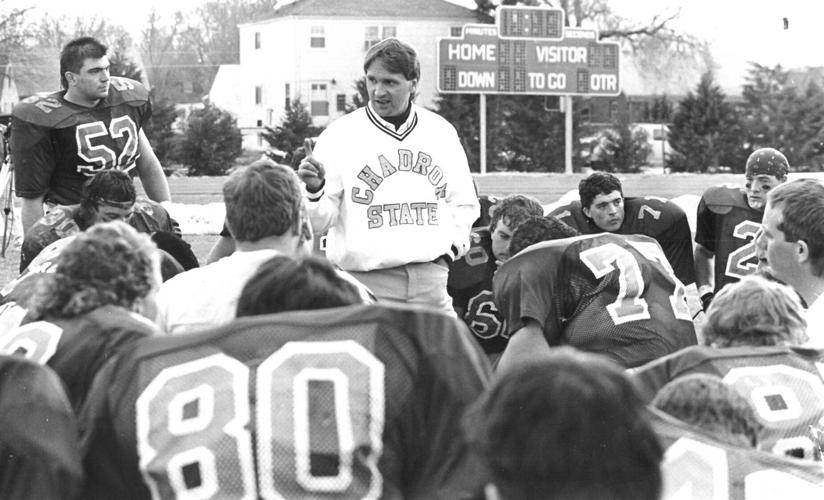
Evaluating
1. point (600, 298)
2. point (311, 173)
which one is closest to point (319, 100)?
point (311, 173)

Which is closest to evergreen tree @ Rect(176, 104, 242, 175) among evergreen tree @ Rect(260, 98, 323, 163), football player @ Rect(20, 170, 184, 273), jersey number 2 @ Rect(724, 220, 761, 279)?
evergreen tree @ Rect(260, 98, 323, 163)

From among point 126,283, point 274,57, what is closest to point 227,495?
point 126,283

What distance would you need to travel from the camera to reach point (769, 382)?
3.21 m

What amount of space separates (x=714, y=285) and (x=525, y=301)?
131 inches

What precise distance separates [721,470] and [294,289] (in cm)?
104

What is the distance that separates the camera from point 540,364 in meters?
1.99

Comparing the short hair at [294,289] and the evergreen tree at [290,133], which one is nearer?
the short hair at [294,289]

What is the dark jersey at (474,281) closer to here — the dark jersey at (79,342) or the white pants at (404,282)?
the white pants at (404,282)

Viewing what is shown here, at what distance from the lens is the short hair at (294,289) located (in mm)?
2887

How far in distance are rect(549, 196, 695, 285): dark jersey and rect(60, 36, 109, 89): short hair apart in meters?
2.67

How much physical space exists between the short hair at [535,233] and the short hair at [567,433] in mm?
2910

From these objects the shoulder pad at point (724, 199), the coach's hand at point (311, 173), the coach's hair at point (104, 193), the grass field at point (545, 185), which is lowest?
the grass field at point (545, 185)

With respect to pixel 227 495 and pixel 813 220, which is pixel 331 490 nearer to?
pixel 227 495

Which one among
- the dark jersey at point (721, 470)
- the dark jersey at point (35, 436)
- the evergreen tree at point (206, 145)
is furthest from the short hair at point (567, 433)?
the evergreen tree at point (206, 145)
